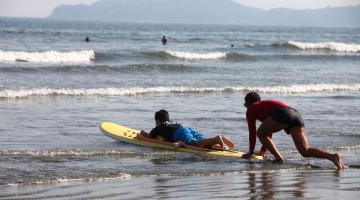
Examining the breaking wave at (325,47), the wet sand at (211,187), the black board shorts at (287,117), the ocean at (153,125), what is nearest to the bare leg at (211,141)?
the ocean at (153,125)

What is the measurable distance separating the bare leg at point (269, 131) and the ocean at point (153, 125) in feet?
0.67

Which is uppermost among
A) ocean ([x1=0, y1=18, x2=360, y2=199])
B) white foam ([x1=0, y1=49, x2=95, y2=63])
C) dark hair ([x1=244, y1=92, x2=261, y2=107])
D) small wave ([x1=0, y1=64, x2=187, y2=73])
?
dark hair ([x1=244, y1=92, x2=261, y2=107])

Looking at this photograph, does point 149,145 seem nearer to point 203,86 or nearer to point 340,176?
point 340,176

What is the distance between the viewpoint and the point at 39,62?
32.8 m


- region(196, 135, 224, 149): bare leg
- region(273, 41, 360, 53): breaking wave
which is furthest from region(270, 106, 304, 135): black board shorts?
region(273, 41, 360, 53): breaking wave

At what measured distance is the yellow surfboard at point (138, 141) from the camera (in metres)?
11.8

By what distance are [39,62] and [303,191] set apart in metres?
25.6

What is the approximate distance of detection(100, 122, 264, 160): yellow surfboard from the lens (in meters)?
11.8

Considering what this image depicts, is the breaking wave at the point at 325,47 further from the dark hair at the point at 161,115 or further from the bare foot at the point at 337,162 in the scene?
the bare foot at the point at 337,162

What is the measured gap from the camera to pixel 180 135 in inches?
492

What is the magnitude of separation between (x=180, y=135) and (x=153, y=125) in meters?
2.95

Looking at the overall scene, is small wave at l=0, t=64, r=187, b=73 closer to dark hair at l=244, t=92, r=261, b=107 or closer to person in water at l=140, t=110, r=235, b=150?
person in water at l=140, t=110, r=235, b=150

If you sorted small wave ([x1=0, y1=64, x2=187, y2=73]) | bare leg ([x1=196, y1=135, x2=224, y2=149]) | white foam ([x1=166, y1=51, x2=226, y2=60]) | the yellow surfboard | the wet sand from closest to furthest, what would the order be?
the wet sand → the yellow surfboard → bare leg ([x1=196, y1=135, x2=224, y2=149]) → small wave ([x1=0, y1=64, x2=187, y2=73]) → white foam ([x1=166, y1=51, x2=226, y2=60])

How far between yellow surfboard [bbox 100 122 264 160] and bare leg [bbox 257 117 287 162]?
333 mm
